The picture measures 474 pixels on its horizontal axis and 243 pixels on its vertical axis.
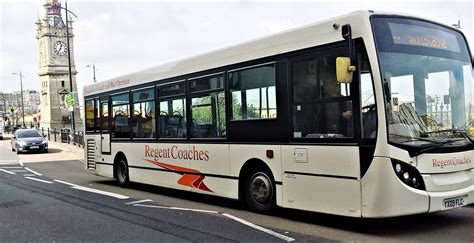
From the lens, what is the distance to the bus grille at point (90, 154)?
14.4 metres

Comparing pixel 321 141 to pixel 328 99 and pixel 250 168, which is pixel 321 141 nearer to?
pixel 328 99

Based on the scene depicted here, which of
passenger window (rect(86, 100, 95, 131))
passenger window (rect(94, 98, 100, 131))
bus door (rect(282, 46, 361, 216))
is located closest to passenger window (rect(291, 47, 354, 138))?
bus door (rect(282, 46, 361, 216))

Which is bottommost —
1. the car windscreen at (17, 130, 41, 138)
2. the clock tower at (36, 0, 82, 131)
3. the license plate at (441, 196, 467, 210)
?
the license plate at (441, 196, 467, 210)

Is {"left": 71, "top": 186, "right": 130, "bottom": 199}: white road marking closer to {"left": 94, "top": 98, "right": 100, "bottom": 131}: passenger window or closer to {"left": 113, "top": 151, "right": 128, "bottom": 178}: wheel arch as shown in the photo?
{"left": 113, "top": 151, "right": 128, "bottom": 178}: wheel arch

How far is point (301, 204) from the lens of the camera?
7434mm

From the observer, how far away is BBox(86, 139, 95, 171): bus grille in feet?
47.2

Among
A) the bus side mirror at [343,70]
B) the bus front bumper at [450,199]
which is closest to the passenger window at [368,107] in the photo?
the bus side mirror at [343,70]

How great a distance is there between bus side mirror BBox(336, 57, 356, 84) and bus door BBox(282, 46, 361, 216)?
24 cm

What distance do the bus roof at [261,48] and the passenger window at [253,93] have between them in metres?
0.25

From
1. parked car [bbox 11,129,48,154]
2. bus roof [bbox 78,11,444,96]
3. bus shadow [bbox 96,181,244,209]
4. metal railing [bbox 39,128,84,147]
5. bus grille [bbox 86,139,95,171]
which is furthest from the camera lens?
metal railing [bbox 39,128,84,147]

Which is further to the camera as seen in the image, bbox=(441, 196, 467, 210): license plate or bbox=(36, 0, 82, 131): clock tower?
bbox=(36, 0, 82, 131): clock tower

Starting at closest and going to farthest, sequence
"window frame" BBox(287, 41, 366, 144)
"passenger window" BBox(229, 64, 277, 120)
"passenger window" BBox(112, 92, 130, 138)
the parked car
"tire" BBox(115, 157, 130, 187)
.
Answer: "window frame" BBox(287, 41, 366, 144), "passenger window" BBox(229, 64, 277, 120), "passenger window" BBox(112, 92, 130, 138), "tire" BBox(115, 157, 130, 187), the parked car

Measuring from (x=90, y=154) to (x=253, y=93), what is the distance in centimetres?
784

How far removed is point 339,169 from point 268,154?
1.48 metres
